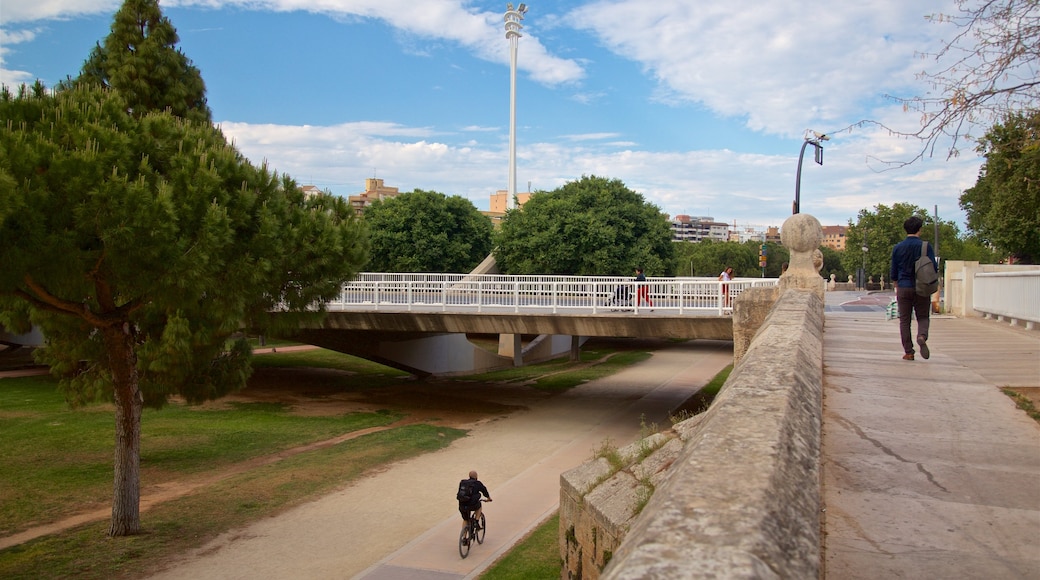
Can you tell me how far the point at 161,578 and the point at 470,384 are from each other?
74.4 ft

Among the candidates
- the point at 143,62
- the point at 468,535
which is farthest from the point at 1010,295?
the point at 143,62

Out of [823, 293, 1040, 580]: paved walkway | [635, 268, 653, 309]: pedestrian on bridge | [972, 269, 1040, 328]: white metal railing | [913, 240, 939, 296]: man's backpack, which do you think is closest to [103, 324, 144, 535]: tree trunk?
[823, 293, 1040, 580]: paved walkway

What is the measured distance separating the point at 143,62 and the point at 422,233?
22.8 metres

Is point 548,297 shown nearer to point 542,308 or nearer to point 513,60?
point 542,308

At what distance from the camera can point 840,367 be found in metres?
8.12

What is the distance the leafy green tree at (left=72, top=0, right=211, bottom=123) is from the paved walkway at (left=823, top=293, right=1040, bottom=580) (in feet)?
75.3

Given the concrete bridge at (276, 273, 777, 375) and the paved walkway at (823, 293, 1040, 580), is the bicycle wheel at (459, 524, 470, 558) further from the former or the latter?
the concrete bridge at (276, 273, 777, 375)

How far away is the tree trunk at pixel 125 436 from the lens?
12.8 meters

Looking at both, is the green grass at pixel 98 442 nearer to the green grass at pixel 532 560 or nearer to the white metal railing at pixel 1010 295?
the green grass at pixel 532 560

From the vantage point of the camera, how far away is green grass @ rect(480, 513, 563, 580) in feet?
35.7

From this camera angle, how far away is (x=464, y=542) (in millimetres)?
11953

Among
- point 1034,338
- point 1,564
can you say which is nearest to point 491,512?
point 1,564

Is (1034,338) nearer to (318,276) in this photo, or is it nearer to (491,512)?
(491,512)

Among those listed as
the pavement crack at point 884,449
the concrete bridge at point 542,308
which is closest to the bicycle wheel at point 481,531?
the pavement crack at point 884,449
